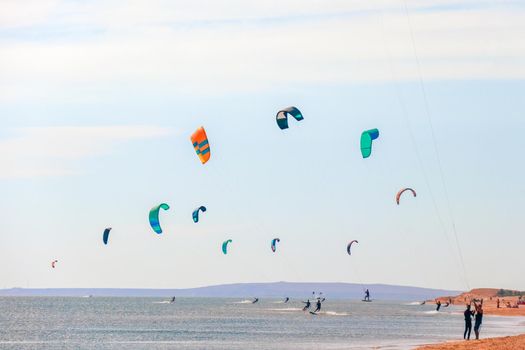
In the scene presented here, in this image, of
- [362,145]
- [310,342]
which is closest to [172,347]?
[310,342]

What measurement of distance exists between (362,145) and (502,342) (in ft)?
28.7

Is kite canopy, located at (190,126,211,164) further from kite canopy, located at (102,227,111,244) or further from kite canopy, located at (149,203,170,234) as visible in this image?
kite canopy, located at (102,227,111,244)

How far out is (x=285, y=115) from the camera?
38.9m

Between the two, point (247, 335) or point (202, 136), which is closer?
point (202, 136)

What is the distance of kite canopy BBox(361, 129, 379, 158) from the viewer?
121 ft

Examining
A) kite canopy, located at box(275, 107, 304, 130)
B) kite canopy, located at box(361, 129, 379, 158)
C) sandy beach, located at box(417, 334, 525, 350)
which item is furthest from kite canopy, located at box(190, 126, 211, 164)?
sandy beach, located at box(417, 334, 525, 350)

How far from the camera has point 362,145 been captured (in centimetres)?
3725

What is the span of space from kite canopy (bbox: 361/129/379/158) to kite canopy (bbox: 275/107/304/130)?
94.5 inches

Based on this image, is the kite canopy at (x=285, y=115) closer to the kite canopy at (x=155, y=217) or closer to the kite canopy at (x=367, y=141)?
the kite canopy at (x=367, y=141)

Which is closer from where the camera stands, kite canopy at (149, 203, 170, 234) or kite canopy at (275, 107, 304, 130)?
kite canopy at (275, 107, 304, 130)

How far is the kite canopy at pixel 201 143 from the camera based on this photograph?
38.4 m

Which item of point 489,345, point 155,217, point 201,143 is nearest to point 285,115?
point 201,143

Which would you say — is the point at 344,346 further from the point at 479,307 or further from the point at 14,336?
the point at 14,336

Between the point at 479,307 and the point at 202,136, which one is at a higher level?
the point at 202,136
